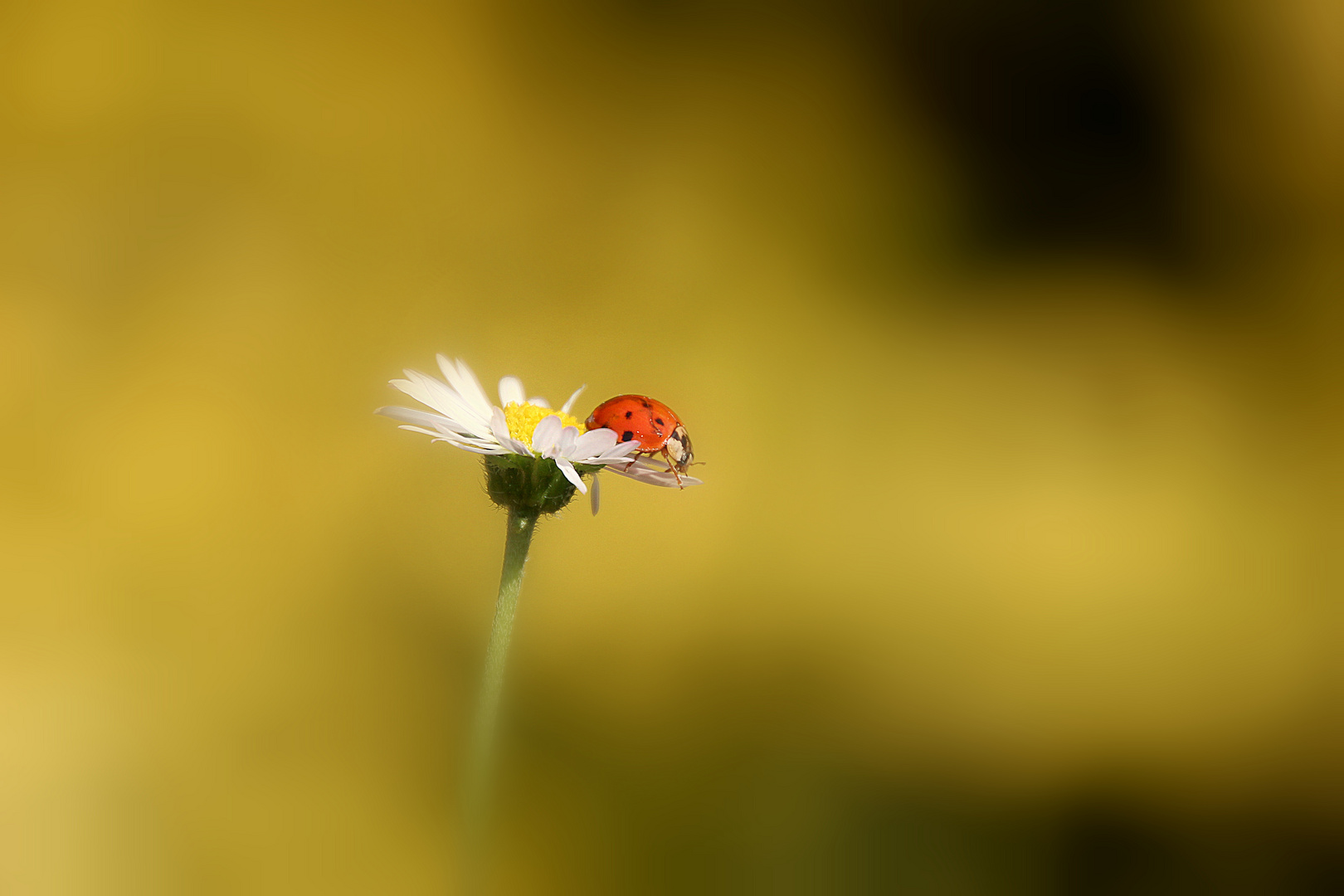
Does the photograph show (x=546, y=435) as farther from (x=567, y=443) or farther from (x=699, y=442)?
(x=699, y=442)

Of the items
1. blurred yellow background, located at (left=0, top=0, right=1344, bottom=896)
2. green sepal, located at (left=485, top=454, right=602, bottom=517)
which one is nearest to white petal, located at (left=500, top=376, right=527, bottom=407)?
green sepal, located at (left=485, top=454, right=602, bottom=517)

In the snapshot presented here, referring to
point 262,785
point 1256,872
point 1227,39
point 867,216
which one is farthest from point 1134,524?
point 262,785

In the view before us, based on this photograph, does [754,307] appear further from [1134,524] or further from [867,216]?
[1134,524]

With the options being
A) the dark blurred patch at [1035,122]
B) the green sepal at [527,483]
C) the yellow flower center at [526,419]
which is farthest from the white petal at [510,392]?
the dark blurred patch at [1035,122]

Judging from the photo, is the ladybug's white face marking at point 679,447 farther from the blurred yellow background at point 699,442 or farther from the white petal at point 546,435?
the blurred yellow background at point 699,442

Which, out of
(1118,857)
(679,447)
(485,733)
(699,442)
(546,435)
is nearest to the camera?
(485,733)

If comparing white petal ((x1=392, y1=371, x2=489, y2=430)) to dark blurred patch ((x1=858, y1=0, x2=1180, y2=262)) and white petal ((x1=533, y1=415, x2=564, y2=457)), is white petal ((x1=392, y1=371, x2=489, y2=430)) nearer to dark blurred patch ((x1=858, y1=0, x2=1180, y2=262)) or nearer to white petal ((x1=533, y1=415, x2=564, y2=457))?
white petal ((x1=533, y1=415, x2=564, y2=457))

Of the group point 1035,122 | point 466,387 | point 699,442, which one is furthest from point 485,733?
point 1035,122
